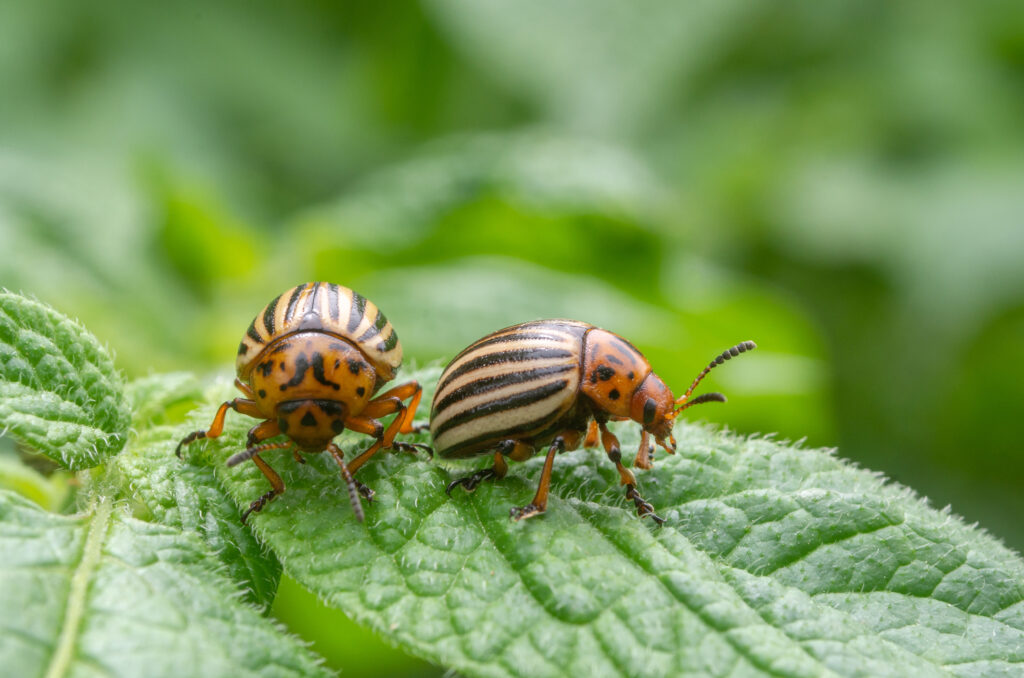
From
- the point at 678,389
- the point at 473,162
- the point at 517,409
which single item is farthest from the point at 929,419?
the point at 517,409

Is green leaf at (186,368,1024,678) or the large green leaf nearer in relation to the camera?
green leaf at (186,368,1024,678)

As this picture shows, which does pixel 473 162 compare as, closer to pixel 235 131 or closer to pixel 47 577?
pixel 235 131

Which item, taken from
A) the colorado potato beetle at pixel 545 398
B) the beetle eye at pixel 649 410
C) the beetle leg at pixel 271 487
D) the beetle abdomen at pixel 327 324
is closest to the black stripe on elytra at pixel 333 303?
the beetle abdomen at pixel 327 324

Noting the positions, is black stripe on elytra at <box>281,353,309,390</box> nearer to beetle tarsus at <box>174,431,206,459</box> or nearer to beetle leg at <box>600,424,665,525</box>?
beetle tarsus at <box>174,431,206,459</box>

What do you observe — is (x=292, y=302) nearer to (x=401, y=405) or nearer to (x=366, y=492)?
(x=401, y=405)

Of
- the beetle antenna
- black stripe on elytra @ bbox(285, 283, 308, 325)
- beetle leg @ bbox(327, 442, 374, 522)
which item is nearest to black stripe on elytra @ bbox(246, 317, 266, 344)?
black stripe on elytra @ bbox(285, 283, 308, 325)

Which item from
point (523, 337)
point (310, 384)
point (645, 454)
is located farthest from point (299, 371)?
point (645, 454)
